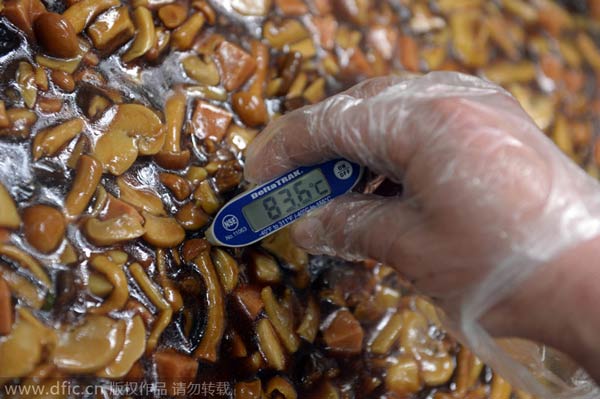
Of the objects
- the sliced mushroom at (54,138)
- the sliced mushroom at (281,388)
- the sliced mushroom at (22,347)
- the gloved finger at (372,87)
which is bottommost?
the sliced mushroom at (281,388)

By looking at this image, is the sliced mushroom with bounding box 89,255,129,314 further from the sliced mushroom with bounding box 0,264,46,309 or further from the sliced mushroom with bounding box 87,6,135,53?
→ the sliced mushroom with bounding box 87,6,135,53

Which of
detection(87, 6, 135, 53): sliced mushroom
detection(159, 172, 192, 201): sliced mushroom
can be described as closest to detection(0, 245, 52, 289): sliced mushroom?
detection(159, 172, 192, 201): sliced mushroom

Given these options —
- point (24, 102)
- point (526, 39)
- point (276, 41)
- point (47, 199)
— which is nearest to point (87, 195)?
point (47, 199)

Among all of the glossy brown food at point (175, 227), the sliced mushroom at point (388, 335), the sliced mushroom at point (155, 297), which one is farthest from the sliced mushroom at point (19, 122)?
the sliced mushroom at point (388, 335)

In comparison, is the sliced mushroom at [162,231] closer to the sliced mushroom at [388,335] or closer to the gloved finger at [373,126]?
the gloved finger at [373,126]

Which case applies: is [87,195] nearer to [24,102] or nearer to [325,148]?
[24,102]

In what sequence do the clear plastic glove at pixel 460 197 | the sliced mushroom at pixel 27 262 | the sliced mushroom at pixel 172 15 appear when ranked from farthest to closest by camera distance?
the sliced mushroom at pixel 172 15, the sliced mushroom at pixel 27 262, the clear plastic glove at pixel 460 197
